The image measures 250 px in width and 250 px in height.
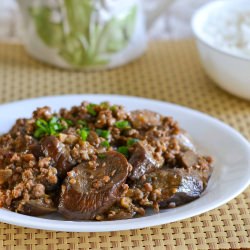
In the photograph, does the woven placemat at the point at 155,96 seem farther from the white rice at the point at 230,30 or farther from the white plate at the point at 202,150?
the white rice at the point at 230,30

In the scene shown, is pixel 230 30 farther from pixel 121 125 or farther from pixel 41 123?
pixel 41 123

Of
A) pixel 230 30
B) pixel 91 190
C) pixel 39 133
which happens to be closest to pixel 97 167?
pixel 91 190

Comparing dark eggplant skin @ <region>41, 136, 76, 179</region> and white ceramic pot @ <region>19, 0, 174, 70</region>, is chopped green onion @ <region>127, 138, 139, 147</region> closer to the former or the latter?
dark eggplant skin @ <region>41, 136, 76, 179</region>

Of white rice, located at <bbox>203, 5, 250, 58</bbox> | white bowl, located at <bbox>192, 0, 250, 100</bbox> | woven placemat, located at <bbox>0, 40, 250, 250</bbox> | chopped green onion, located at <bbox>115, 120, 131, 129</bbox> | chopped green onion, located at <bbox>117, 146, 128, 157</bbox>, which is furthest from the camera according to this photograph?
white rice, located at <bbox>203, 5, 250, 58</bbox>

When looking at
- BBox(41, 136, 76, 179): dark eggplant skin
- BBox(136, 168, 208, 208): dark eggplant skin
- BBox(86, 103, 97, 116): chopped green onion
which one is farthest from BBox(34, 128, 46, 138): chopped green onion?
BBox(136, 168, 208, 208): dark eggplant skin

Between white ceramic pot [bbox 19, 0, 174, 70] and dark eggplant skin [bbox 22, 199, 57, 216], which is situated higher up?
dark eggplant skin [bbox 22, 199, 57, 216]

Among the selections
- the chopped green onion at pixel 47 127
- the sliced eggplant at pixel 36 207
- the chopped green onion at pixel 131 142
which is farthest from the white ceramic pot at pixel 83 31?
the sliced eggplant at pixel 36 207
